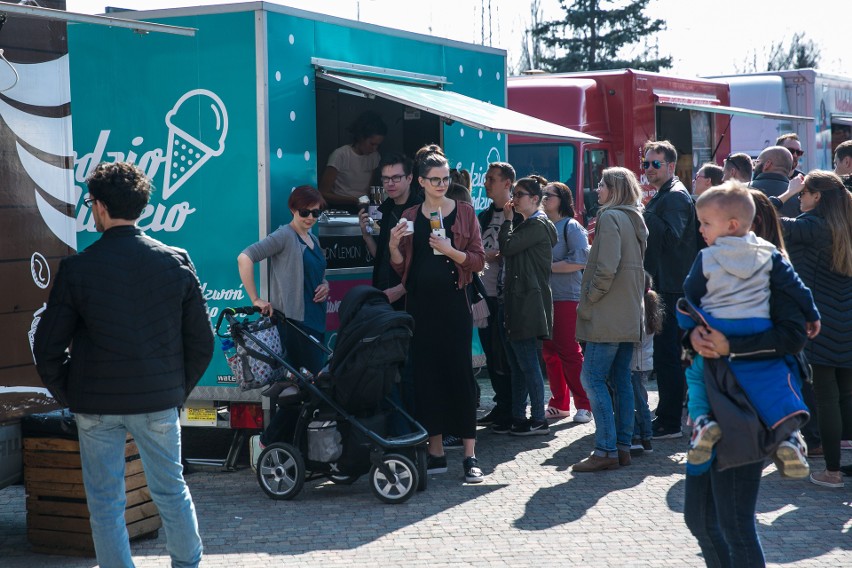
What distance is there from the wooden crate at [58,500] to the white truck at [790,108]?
11941 mm

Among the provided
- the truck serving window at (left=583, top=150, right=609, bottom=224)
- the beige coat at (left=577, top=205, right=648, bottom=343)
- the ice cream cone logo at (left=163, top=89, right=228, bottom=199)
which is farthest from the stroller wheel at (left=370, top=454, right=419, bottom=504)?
the truck serving window at (left=583, top=150, right=609, bottom=224)

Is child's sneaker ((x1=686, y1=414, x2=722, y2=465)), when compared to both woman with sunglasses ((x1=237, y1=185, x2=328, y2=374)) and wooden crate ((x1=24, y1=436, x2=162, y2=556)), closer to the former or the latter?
wooden crate ((x1=24, y1=436, x2=162, y2=556))

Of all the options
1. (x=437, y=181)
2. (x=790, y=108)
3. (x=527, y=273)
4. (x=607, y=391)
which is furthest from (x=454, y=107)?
(x=790, y=108)

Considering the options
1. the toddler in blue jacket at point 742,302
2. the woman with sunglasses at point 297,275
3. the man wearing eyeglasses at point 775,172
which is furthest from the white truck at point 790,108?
the toddler in blue jacket at point 742,302

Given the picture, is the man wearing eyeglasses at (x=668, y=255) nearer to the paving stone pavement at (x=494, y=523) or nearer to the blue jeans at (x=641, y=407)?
the blue jeans at (x=641, y=407)

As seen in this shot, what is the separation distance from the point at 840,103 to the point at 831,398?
11982 mm

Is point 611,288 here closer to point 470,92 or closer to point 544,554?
point 544,554

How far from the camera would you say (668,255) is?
26.2 ft

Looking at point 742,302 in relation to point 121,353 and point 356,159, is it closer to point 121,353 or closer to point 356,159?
point 121,353

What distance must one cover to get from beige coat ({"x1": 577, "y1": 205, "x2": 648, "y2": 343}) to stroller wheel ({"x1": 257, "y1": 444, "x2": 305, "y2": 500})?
1.98 meters

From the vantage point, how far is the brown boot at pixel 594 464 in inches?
280

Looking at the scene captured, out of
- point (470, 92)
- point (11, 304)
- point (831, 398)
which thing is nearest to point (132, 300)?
point (11, 304)

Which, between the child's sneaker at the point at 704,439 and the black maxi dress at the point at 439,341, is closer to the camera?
the child's sneaker at the point at 704,439

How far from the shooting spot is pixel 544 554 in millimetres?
5426
